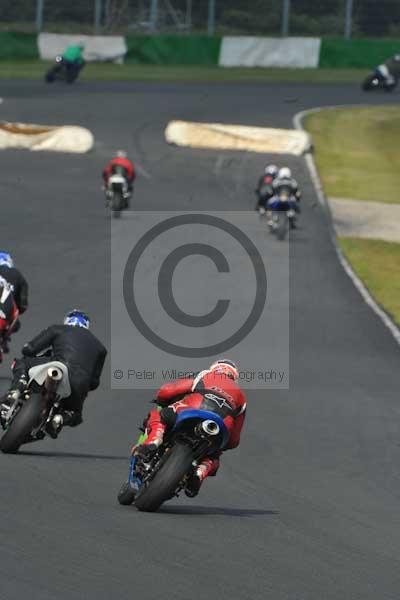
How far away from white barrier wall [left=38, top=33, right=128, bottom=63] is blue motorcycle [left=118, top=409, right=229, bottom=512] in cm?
4849

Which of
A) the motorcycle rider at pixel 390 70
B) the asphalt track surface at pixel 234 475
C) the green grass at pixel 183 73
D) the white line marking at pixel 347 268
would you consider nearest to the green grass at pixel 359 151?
the white line marking at pixel 347 268

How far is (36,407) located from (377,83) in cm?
4853

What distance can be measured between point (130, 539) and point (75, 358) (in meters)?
3.87

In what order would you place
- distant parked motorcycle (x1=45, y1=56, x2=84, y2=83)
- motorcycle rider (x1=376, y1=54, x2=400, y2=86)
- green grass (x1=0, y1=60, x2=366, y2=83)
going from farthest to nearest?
motorcycle rider (x1=376, y1=54, x2=400, y2=86) → green grass (x1=0, y1=60, x2=366, y2=83) → distant parked motorcycle (x1=45, y1=56, x2=84, y2=83)

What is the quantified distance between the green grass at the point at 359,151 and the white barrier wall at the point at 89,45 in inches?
418

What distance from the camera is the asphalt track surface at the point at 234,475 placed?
7711mm

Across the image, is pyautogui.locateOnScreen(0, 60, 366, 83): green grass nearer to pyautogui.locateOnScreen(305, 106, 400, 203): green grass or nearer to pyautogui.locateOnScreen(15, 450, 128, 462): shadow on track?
pyautogui.locateOnScreen(305, 106, 400, 203): green grass

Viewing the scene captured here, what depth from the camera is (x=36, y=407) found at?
11.7 metres

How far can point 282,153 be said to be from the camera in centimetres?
4353

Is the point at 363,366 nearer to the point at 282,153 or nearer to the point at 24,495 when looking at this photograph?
the point at 24,495

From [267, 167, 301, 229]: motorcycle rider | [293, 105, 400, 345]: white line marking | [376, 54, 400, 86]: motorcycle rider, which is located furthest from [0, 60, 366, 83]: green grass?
[267, 167, 301, 229]: motorcycle rider

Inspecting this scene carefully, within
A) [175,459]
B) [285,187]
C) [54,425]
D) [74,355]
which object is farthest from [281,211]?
[175,459]

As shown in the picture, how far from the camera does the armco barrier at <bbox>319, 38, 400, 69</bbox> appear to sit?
6153 centimetres

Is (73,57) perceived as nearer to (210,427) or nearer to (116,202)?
(116,202)
